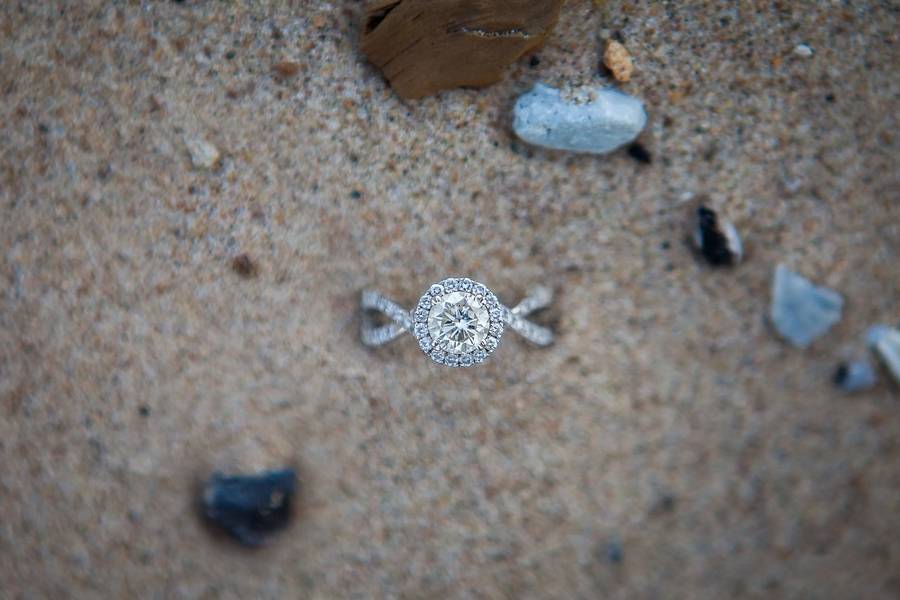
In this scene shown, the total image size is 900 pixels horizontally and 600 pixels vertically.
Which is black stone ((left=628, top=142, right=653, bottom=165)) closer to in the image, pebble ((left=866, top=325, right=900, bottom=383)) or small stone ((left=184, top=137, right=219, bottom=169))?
pebble ((left=866, top=325, right=900, bottom=383))

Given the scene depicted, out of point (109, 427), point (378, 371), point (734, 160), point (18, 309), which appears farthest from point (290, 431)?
point (734, 160)

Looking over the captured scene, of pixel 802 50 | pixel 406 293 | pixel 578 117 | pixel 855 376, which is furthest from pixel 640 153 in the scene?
pixel 855 376

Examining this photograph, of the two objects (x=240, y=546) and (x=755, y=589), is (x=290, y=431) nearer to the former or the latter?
(x=240, y=546)

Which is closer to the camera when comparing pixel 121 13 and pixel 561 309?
pixel 121 13

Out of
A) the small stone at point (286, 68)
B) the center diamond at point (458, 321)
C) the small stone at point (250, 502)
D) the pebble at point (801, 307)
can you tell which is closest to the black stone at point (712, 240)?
the pebble at point (801, 307)

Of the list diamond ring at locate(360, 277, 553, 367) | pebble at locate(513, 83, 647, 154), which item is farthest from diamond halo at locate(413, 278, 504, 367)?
pebble at locate(513, 83, 647, 154)
